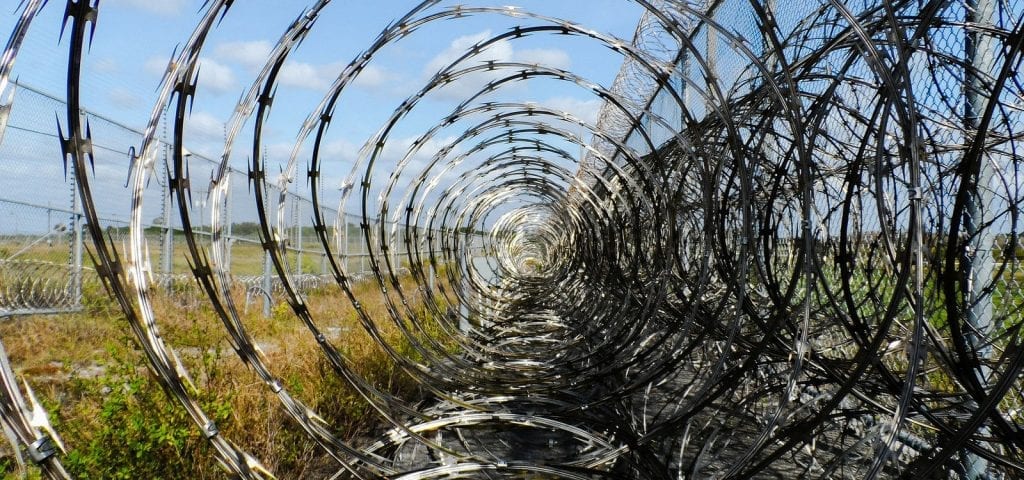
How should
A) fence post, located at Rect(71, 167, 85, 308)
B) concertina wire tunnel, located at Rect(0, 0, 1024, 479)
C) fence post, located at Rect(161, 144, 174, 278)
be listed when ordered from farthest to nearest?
fence post, located at Rect(161, 144, 174, 278), fence post, located at Rect(71, 167, 85, 308), concertina wire tunnel, located at Rect(0, 0, 1024, 479)

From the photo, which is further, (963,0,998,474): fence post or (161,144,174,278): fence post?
(161,144,174,278): fence post

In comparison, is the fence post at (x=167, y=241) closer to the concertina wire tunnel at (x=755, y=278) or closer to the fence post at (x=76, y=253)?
the fence post at (x=76, y=253)

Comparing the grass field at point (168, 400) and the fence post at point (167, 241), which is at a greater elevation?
the fence post at point (167, 241)

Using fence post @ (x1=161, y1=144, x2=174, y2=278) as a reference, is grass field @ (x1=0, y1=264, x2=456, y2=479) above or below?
below

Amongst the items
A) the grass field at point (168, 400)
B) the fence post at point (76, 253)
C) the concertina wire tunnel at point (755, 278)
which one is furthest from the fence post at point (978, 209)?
the fence post at point (76, 253)

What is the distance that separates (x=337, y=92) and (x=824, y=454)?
3.77 m

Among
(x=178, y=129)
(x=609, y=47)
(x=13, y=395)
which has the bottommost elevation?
(x=13, y=395)

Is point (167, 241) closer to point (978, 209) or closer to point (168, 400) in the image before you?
point (168, 400)

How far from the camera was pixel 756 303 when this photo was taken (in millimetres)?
5793

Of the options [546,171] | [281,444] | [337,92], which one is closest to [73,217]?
[546,171]

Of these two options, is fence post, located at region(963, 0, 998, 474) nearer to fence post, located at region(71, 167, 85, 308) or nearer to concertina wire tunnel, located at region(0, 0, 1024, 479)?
concertina wire tunnel, located at region(0, 0, 1024, 479)

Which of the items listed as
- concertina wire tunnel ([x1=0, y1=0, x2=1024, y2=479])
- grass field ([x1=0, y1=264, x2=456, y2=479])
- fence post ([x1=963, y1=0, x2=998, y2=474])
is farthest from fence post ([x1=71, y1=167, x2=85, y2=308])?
fence post ([x1=963, y1=0, x2=998, y2=474])

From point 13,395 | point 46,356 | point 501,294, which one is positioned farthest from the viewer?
point 501,294

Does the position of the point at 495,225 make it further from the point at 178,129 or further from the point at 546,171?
the point at 178,129
